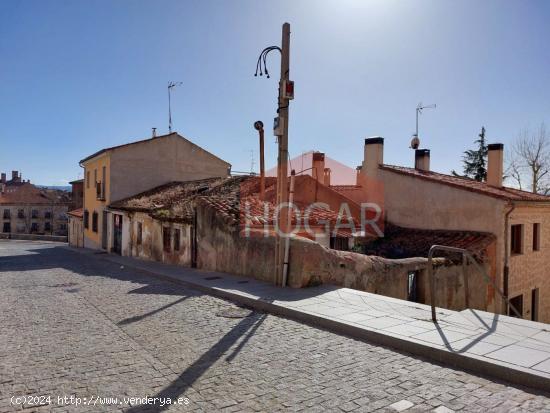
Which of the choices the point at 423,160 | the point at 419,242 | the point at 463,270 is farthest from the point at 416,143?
the point at 463,270

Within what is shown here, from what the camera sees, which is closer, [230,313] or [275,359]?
[275,359]

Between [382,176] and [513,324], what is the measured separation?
11271 mm

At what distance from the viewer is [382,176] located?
16766mm

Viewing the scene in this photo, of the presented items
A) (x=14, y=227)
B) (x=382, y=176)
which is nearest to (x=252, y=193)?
(x=382, y=176)

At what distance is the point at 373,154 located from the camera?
1708 centimetres

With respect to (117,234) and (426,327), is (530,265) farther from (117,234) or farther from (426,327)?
(117,234)

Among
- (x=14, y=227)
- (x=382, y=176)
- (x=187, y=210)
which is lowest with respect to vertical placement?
(x=14, y=227)

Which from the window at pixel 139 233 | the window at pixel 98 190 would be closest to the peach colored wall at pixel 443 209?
the window at pixel 139 233

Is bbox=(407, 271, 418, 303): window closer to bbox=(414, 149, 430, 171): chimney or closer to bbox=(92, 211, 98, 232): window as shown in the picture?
bbox=(414, 149, 430, 171): chimney

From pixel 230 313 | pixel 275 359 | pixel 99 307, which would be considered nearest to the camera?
pixel 275 359

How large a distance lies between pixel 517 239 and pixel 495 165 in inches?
151

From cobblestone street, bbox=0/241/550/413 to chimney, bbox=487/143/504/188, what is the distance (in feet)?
47.3

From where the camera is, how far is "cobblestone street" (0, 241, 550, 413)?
3822 millimetres

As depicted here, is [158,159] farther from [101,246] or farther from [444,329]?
[444,329]
